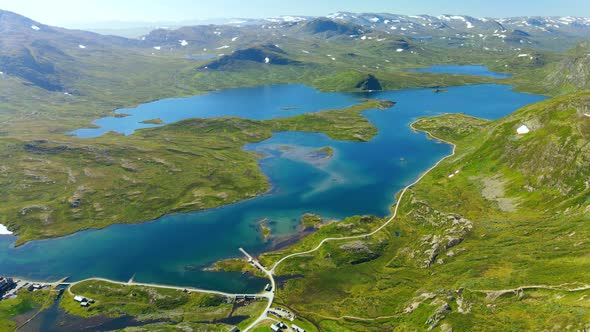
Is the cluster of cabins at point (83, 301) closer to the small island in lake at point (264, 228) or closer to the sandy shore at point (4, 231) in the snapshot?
the small island in lake at point (264, 228)

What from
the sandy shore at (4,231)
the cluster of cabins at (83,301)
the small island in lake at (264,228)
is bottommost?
the sandy shore at (4,231)

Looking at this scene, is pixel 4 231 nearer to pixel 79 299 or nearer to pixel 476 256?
pixel 79 299

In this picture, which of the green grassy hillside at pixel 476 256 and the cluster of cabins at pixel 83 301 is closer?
the green grassy hillside at pixel 476 256

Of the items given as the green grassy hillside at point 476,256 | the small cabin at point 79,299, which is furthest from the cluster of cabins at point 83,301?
the green grassy hillside at point 476,256

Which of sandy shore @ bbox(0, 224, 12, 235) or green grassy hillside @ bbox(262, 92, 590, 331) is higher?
green grassy hillside @ bbox(262, 92, 590, 331)

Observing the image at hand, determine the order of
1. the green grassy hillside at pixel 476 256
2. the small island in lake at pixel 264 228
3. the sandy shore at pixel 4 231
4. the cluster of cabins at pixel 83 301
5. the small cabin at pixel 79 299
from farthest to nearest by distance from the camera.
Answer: the sandy shore at pixel 4 231 → the small island in lake at pixel 264 228 → the small cabin at pixel 79 299 → the cluster of cabins at pixel 83 301 → the green grassy hillside at pixel 476 256

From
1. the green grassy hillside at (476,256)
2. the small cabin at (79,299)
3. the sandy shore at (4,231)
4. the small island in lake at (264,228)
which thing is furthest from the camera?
the sandy shore at (4,231)

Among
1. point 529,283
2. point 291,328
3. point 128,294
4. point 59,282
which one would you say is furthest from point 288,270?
point 59,282

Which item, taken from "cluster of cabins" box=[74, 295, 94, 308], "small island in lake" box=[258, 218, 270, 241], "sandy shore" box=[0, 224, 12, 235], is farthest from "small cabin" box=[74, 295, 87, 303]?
"sandy shore" box=[0, 224, 12, 235]

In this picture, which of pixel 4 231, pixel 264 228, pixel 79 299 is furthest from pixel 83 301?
pixel 4 231

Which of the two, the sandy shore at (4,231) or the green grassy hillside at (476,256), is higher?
the green grassy hillside at (476,256)

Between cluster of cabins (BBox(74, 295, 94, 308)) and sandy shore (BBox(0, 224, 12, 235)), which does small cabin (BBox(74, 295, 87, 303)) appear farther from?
sandy shore (BBox(0, 224, 12, 235))
